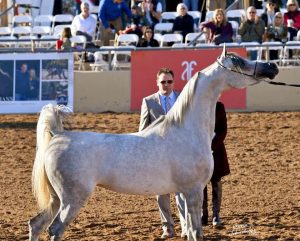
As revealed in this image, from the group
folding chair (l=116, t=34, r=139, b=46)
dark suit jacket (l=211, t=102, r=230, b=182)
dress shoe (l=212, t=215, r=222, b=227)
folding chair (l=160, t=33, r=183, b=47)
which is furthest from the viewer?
folding chair (l=160, t=33, r=183, b=47)

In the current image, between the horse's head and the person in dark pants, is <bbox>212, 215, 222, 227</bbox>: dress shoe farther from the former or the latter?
the horse's head

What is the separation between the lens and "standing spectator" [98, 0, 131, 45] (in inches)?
904

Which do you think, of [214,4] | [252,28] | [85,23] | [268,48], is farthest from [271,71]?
[214,4]

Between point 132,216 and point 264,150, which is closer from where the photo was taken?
point 132,216

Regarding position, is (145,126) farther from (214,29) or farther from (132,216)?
(214,29)

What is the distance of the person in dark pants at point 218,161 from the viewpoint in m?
11.3

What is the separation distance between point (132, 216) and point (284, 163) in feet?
12.9

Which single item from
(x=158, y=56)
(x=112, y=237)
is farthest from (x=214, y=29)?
(x=112, y=237)

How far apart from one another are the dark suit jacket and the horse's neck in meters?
1.38

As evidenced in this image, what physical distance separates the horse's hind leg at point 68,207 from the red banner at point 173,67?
32.5 ft

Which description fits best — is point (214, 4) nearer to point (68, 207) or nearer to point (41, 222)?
point (41, 222)

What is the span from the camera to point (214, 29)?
2139 centimetres

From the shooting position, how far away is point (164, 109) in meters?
10.9

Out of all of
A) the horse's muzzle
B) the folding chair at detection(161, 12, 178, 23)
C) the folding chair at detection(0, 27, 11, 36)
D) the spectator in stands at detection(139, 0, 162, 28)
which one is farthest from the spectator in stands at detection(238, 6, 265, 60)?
the horse's muzzle
